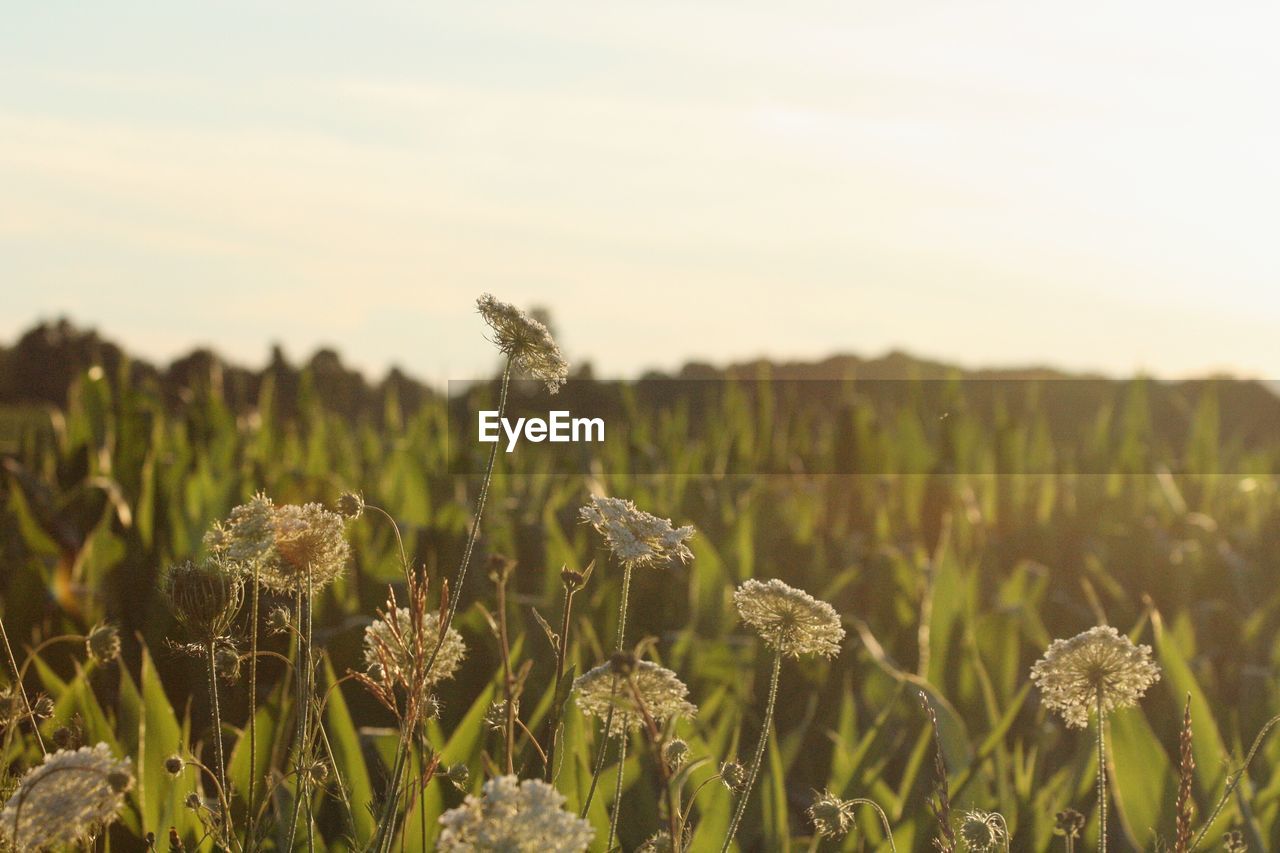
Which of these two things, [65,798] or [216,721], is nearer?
[65,798]

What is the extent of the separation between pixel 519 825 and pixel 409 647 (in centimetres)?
37

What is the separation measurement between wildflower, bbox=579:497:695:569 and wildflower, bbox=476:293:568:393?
0.13 meters

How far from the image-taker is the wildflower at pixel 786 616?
129 cm

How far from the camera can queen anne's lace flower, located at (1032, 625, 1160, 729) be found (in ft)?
4.41

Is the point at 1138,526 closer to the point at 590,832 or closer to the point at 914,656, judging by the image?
the point at 914,656

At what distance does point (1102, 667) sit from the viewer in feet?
4.43

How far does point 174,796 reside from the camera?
1.70 metres

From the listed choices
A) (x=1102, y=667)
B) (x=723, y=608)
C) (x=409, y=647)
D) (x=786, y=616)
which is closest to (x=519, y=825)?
(x=409, y=647)

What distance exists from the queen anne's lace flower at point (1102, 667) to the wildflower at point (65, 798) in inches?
37.0

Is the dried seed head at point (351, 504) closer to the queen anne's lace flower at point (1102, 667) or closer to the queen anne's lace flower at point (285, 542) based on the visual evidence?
the queen anne's lace flower at point (285, 542)

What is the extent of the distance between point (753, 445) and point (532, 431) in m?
4.41

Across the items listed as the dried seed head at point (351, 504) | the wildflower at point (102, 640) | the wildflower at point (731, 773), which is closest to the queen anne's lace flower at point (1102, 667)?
the wildflower at point (731, 773)

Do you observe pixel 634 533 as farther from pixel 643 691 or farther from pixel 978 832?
pixel 978 832

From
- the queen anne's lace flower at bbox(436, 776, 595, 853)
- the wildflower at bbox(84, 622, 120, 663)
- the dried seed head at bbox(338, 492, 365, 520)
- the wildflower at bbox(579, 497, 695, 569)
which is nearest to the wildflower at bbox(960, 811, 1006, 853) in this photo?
the wildflower at bbox(579, 497, 695, 569)
